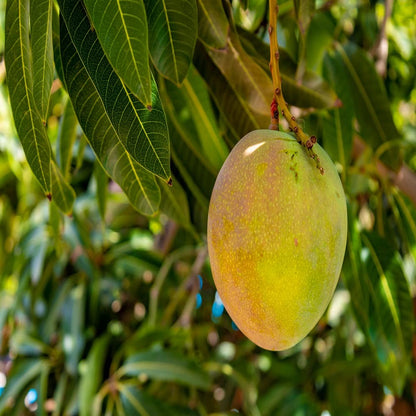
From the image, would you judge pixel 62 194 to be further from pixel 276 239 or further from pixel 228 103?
pixel 276 239

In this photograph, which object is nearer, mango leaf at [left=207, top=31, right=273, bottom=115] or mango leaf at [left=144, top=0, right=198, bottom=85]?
mango leaf at [left=144, top=0, right=198, bottom=85]

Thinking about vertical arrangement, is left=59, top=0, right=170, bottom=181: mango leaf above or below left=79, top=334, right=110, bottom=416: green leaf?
above

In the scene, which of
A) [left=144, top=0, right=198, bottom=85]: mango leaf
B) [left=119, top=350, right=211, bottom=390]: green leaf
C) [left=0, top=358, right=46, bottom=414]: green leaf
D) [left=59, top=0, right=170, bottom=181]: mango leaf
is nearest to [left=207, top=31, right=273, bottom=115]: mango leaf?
[left=144, top=0, right=198, bottom=85]: mango leaf

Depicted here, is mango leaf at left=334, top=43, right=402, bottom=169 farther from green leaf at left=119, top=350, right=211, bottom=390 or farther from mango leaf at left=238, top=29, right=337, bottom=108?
green leaf at left=119, top=350, right=211, bottom=390

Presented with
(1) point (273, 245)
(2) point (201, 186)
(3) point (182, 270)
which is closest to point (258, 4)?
(2) point (201, 186)

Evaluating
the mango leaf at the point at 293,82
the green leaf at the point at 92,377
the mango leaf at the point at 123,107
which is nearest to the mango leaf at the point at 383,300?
the mango leaf at the point at 293,82

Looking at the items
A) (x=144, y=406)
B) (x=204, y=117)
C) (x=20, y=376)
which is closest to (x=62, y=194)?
(x=204, y=117)

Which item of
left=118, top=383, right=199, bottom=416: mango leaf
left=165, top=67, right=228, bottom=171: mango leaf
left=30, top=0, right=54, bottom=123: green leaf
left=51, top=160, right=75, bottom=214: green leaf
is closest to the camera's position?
left=30, top=0, right=54, bottom=123: green leaf
